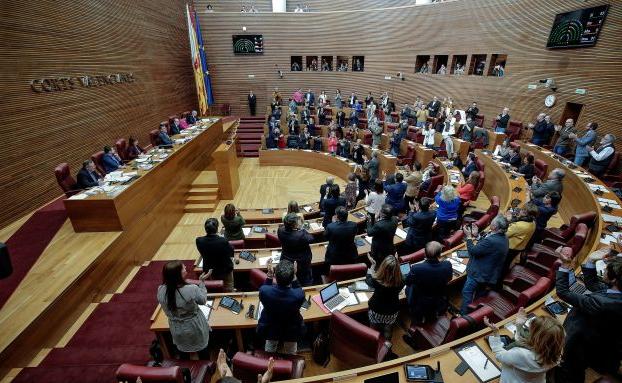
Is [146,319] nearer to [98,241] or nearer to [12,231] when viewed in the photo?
[98,241]

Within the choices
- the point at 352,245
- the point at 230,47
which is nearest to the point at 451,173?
the point at 352,245

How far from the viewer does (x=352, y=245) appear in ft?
12.7

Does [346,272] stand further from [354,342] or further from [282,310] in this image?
[282,310]

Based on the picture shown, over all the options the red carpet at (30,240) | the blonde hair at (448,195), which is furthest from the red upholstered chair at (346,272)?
the red carpet at (30,240)

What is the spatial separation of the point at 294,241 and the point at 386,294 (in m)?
1.11

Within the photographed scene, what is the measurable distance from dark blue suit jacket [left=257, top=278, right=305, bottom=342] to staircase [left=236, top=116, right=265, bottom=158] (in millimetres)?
10105

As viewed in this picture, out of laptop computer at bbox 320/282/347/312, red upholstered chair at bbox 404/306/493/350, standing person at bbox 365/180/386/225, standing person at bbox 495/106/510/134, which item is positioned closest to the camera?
red upholstered chair at bbox 404/306/493/350

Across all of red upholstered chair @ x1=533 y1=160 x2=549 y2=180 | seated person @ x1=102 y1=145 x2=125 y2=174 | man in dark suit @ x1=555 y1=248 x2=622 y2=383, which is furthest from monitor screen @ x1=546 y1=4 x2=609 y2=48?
seated person @ x1=102 y1=145 x2=125 y2=174

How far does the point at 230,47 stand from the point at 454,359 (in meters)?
15.2

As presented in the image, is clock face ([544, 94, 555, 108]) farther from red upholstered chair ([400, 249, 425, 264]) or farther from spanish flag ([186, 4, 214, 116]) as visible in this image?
spanish flag ([186, 4, 214, 116])

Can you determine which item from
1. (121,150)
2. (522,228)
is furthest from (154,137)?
(522,228)

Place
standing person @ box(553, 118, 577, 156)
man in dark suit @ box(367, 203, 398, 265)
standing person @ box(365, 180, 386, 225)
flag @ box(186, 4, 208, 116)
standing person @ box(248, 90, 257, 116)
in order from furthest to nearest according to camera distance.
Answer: standing person @ box(248, 90, 257, 116), flag @ box(186, 4, 208, 116), standing person @ box(553, 118, 577, 156), standing person @ box(365, 180, 386, 225), man in dark suit @ box(367, 203, 398, 265)

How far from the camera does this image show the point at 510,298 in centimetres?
341

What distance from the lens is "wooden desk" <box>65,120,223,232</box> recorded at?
4.81 metres
